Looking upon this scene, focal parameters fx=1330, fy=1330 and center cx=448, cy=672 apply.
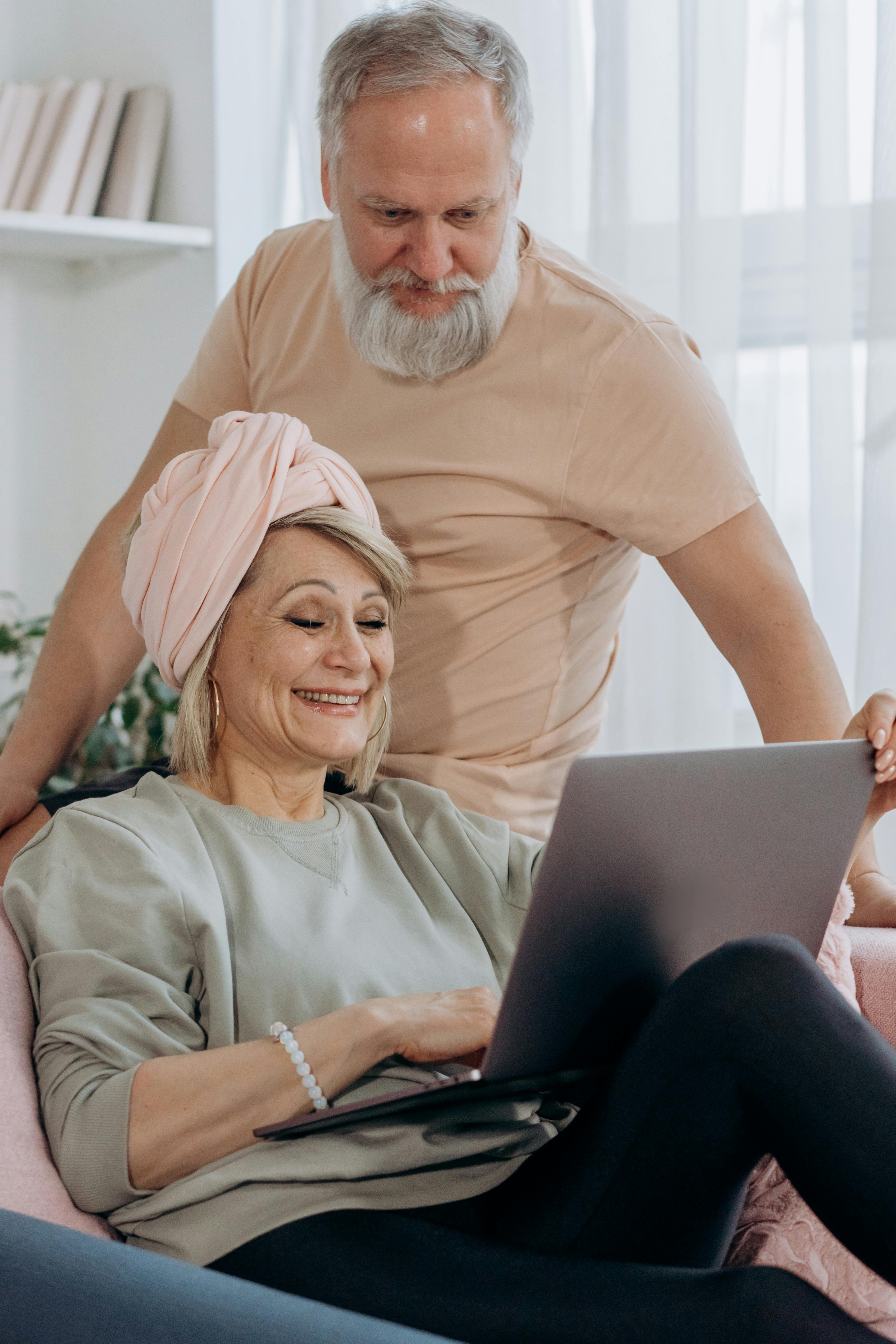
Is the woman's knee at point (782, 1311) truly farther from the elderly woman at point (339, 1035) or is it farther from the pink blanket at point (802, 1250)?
the pink blanket at point (802, 1250)

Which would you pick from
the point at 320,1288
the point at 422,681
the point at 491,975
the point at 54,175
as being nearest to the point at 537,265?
the point at 422,681

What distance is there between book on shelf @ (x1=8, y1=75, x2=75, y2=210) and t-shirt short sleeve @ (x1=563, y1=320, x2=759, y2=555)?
5.85ft

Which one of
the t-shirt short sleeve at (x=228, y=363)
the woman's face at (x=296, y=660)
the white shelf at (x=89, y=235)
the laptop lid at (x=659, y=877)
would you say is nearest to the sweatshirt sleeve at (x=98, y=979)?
the woman's face at (x=296, y=660)

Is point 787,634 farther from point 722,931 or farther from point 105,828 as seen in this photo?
point 105,828

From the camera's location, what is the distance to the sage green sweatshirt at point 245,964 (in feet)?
3.60

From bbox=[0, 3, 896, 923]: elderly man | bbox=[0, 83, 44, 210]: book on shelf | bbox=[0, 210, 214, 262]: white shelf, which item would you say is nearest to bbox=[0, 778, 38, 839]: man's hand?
bbox=[0, 3, 896, 923]: elderly man

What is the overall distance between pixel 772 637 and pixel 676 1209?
2.52 feet

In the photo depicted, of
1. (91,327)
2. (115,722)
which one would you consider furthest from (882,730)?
(91,327)

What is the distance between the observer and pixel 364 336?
1.72 metres

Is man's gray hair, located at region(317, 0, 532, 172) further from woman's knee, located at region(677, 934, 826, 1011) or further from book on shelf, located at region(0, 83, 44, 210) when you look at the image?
book on shelf, located at region(0, 83, 44, 210)

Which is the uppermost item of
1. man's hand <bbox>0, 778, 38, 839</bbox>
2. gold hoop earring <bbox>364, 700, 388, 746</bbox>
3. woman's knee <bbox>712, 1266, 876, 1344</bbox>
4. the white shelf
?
the white shelf

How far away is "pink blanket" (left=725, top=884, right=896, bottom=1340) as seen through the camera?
1208 millimetres

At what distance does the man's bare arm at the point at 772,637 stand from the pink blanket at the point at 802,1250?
31cm

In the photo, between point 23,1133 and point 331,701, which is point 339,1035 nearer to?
point 23,1133
